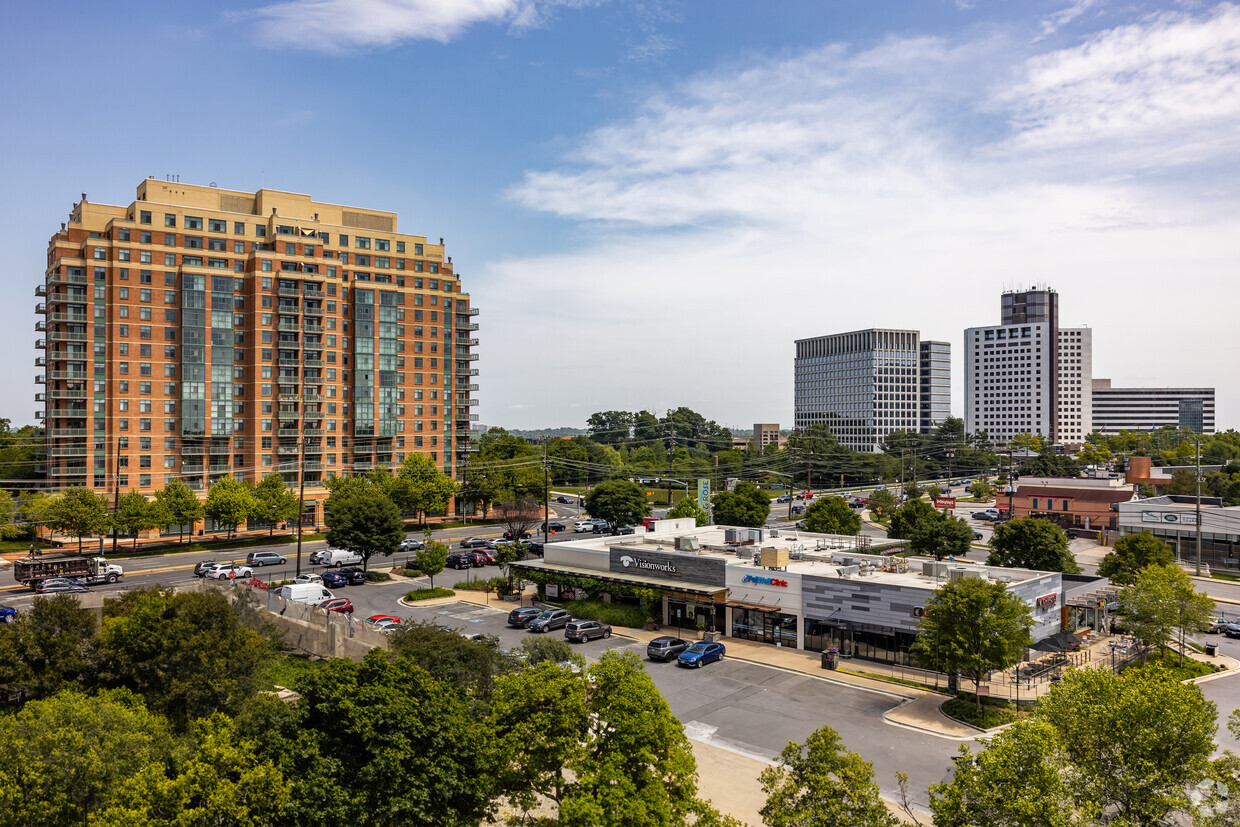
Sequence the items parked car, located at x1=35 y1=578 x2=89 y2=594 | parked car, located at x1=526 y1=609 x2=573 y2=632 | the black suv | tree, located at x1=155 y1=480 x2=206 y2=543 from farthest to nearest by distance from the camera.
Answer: tree, located at x1=155 y1=480 x2=206 y2=543 < the black suv < parked car, located at x1=35 y1=578 x2=89 y2=594 < parked car, located at x1=526 y1=609 x2=573 y2=632

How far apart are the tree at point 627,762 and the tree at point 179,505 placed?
68420 millimetres

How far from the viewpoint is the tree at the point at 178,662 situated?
29.2 metres

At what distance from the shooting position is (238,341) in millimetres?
90812

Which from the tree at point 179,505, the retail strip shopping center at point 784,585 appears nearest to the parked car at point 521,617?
the retail strip shopping center at point 784,585

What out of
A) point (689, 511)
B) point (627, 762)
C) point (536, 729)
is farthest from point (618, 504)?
point (627, 762)

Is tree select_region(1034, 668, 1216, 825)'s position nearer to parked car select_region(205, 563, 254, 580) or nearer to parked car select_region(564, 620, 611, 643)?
parked car select_region(564, 620, 611, 643)

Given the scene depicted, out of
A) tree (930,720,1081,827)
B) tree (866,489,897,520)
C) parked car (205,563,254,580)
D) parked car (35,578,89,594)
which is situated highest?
tree (930,720,1081,827)

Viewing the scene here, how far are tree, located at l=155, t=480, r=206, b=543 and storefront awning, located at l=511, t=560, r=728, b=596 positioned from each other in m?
38.7

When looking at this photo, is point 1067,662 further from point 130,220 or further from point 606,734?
point 130,220

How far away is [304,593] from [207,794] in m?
35.3

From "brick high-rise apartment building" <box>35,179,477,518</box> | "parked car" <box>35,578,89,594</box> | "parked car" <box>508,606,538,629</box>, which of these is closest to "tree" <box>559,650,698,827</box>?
"parked car" <box>508,606,538,629</box>

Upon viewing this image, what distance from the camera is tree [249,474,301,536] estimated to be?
3083 inches

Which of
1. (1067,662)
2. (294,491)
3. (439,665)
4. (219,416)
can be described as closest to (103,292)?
(219,416)

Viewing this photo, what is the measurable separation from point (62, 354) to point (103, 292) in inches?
308
